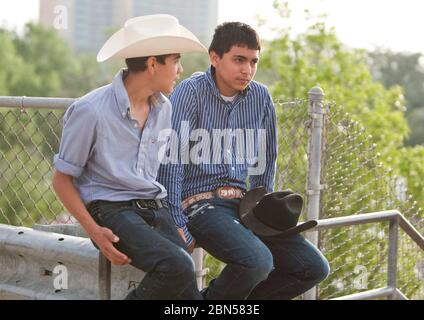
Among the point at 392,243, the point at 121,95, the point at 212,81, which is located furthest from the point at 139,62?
the point at 392,243

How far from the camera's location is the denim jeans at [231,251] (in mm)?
Answer: 4375

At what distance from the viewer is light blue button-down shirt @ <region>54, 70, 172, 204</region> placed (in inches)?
165

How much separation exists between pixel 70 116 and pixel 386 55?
303 ft

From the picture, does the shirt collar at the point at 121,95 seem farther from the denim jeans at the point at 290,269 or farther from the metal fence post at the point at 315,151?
the metal fence post at the point at 315,151

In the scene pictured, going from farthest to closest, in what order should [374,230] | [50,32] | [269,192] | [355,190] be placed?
[50,32] → [374,230] → [355,190] → [269,192]

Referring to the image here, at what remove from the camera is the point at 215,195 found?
471 centimetres

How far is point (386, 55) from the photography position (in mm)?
94688

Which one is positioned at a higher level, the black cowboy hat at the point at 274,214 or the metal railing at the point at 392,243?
the black cowboy hat at the point at 274,214

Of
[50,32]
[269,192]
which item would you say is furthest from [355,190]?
[50,32]

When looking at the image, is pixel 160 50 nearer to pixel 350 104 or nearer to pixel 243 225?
pixel 243 225

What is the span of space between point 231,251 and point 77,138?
32.1 inches

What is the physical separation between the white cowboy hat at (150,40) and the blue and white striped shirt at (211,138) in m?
0.34

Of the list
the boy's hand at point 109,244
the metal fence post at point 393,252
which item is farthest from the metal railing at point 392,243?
the boy's hand at point 109,244
